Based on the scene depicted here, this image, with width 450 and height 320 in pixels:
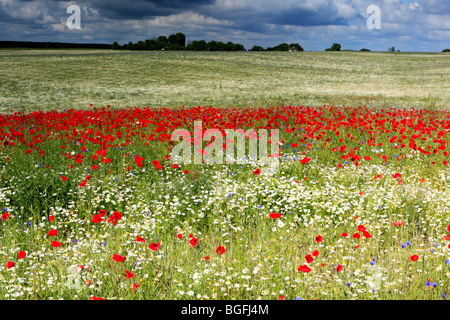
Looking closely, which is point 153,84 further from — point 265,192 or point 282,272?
point 282,272

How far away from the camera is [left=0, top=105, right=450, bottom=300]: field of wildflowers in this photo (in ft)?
10.7

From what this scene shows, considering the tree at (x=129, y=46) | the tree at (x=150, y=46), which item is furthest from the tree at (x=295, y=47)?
the tree at (x=129, y=46)

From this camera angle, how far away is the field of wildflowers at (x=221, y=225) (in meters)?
3.26

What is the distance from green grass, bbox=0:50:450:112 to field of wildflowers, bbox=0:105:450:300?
26.4 feet

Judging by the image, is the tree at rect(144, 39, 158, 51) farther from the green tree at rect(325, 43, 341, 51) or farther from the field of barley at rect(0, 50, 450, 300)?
the field of barley at rect(0, 50, 450, 300)

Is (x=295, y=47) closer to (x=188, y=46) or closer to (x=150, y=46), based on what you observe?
(x=188, y=46)

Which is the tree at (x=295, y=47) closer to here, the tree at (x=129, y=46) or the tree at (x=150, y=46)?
the tree at (x=150, y=46)

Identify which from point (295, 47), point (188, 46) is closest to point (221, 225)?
point (188, 46)

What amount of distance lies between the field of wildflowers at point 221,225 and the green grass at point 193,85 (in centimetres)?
803

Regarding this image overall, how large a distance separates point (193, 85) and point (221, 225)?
70.7ft

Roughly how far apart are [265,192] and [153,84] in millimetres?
21303

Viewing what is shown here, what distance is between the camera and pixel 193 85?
999 inches

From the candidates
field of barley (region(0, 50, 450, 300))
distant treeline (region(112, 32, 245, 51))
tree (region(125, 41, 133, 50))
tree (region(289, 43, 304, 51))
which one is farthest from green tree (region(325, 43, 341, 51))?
field of barley (region(0, 50, 450, 300))

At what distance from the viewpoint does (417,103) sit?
17.8 metres
